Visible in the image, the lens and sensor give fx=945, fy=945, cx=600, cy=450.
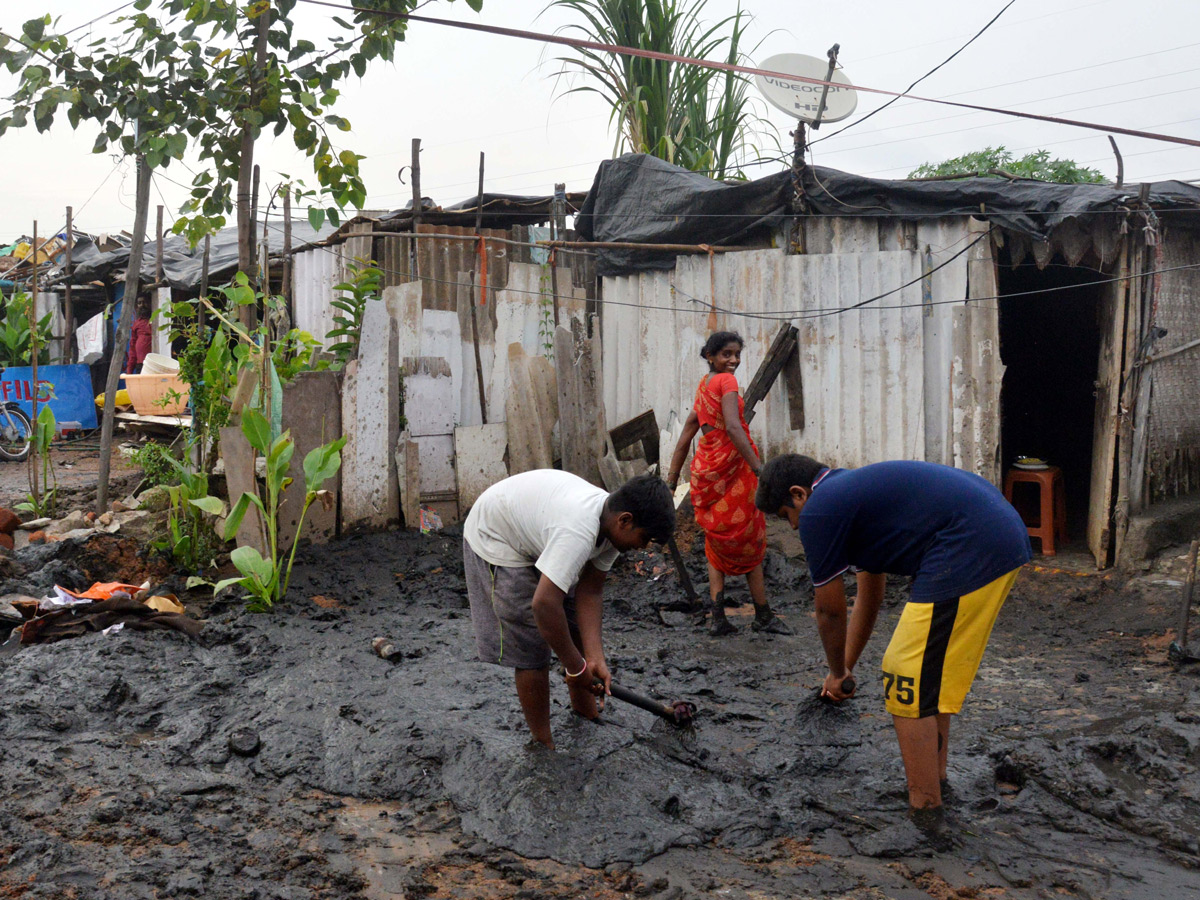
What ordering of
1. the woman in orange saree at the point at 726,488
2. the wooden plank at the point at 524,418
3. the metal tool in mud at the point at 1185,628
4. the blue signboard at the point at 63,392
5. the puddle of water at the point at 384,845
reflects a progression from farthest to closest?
the blue signboard at the point at 63,392, the wooden plank at the point at 524,418, the woman in orange saree at the point at 726,488, the metal tool in mud at the point at 1185,628, the puddle of water at the point at 384,845

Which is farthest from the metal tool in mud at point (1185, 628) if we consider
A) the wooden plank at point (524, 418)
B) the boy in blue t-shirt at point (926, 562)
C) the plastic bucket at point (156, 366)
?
the plastic bucket at point (156, 366)

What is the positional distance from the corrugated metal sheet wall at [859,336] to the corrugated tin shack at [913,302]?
0.01 meters

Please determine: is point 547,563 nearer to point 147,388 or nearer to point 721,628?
point 721,628

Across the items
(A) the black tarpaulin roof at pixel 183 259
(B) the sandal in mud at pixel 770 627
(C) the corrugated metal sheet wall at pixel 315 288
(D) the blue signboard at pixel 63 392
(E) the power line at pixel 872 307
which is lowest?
(B) the sandal in mud at pixel 770 627

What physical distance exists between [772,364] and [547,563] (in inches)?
170

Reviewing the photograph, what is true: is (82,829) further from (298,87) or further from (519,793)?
(298,87)

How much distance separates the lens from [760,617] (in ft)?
18.6

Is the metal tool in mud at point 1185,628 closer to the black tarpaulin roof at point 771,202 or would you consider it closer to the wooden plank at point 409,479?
the black tarpaulin roof at point 771,202

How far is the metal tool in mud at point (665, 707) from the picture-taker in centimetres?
380

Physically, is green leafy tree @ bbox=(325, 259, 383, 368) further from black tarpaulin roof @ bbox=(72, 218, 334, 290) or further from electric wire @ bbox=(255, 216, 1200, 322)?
black tarpaulin roof @ bbox=(72, 218, 334, 290)

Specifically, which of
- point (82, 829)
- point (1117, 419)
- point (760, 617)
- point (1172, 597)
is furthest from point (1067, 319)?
point (82, 829)

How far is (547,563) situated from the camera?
306cm

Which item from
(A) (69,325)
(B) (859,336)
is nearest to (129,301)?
(B) (859,336)

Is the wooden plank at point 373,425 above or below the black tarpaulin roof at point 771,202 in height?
below
